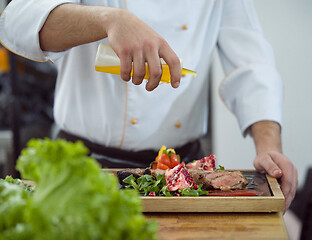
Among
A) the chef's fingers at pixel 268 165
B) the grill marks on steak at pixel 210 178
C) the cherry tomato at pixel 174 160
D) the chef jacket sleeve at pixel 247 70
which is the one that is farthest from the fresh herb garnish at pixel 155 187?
the chef jacket sleeve at pixel 247 70

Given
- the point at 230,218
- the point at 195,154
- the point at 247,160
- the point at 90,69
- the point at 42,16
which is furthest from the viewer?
the point at 247,160

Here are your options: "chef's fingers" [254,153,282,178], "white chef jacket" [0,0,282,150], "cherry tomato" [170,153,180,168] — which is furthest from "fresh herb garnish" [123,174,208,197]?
"white chef jacket" [0,0,282,150]

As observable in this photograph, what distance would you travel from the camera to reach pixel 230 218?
101cm

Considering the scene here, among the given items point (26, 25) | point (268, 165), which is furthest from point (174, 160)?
point (26, 25)

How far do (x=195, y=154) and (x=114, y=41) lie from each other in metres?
0.91

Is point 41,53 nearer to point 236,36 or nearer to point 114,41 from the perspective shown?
point 114,41

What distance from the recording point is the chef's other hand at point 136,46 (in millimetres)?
1018

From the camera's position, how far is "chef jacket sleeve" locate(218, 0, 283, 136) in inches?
65.2

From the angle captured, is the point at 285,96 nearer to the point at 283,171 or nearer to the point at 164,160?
the point at 283,171

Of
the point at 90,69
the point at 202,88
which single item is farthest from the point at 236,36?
the point at 90,69

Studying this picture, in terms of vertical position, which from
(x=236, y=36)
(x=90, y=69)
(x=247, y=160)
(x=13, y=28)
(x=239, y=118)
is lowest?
(x=247, y=160)

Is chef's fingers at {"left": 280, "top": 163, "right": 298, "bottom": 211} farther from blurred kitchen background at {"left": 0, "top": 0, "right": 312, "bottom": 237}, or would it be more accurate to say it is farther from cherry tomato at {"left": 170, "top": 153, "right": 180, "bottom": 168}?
blurred kitchen background at {"left": 0, "top": 0, "right": 312, "bottom": 237}

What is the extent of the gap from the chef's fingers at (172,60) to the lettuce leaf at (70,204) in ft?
1.73

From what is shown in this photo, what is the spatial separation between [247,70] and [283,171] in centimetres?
59
